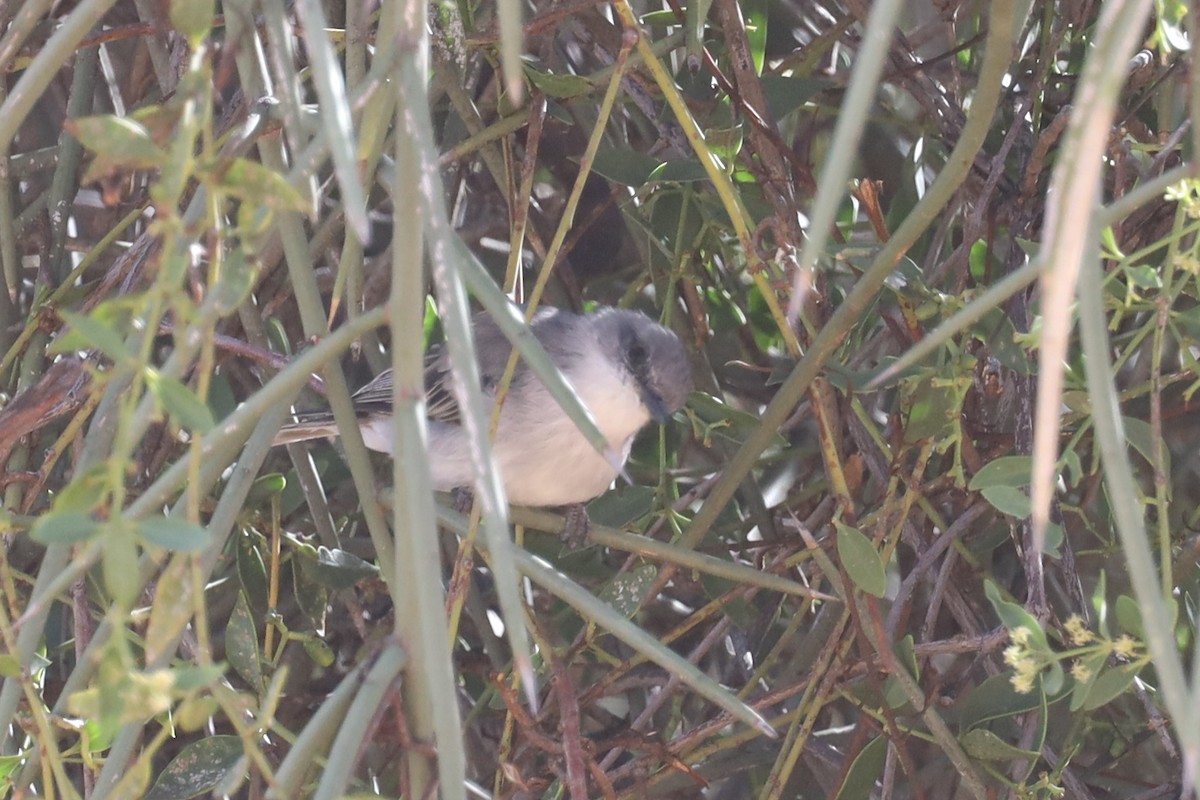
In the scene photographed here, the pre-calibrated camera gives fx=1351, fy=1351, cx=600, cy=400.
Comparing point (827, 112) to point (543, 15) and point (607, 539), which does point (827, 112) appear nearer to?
point (543, 15)

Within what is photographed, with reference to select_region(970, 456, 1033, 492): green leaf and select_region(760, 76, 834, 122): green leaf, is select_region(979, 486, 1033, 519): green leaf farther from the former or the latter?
select_region(760, 76, 834, 122): green leaf

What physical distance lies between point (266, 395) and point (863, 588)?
3.25ft

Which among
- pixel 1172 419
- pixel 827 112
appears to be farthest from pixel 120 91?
pixel 1172 419

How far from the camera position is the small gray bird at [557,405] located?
9.40 ft

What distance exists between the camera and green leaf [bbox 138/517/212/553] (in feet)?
3.38

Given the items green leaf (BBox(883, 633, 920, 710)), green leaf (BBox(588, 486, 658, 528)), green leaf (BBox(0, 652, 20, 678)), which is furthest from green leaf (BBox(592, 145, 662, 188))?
green leaf (BBox(0, 652, 20, 678))

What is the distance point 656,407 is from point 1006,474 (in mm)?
1125

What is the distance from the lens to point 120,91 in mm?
3387

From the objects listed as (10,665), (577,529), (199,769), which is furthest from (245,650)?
(577,529)

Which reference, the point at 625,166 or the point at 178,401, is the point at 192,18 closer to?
the point at 178,401

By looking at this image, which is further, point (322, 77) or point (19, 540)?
point (19, 540)

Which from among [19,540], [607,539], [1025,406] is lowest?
[19,540]

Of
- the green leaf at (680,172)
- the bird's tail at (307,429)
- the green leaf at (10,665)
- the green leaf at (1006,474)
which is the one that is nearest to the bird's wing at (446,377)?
the bird's tail at (307,429)

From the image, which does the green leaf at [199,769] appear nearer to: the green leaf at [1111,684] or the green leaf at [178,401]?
the green leaf at [178,401]
